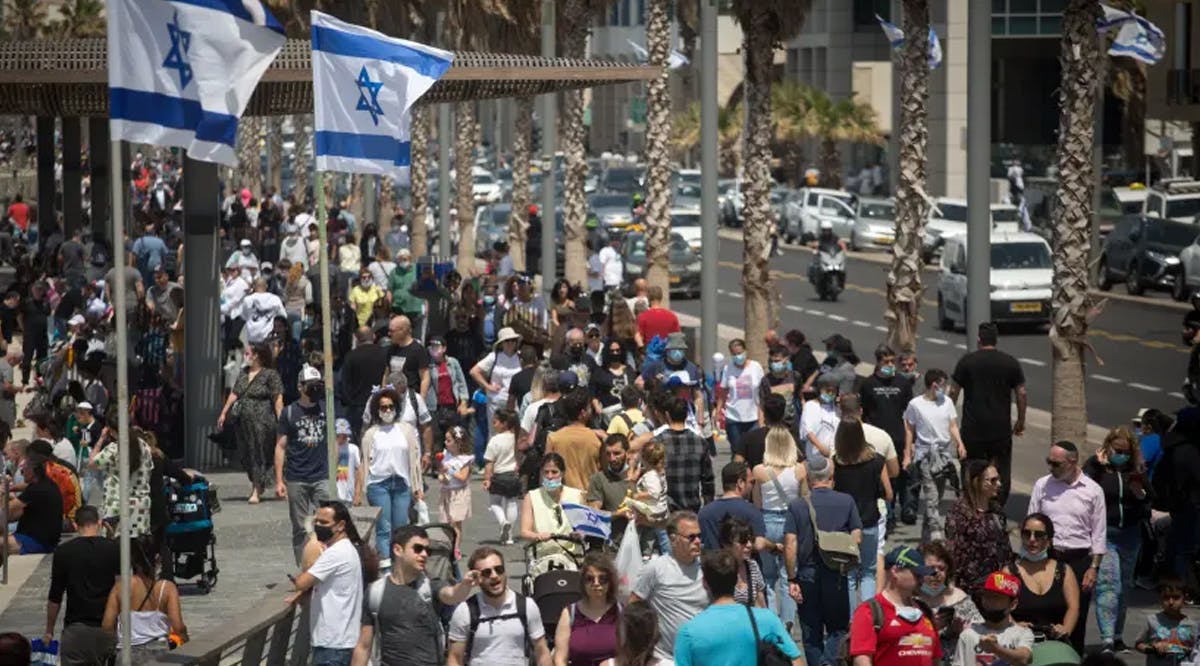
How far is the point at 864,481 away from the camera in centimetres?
1479

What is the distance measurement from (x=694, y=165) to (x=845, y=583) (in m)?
87.6

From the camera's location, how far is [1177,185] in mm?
52156

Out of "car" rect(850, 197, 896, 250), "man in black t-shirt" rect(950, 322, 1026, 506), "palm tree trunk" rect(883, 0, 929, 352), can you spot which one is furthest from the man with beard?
"car" rect(850, 197, 896, 250)

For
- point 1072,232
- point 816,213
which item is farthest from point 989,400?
point 816,213

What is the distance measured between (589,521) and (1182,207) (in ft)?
126

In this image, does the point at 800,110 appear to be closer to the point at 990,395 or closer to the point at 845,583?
the point at 990,395

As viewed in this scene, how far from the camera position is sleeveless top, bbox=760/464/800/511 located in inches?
585

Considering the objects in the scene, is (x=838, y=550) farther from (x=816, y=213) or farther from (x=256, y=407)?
(x=816, y=213)

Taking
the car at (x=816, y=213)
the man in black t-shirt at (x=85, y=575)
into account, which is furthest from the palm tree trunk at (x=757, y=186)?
the car at (x=816, y=213)

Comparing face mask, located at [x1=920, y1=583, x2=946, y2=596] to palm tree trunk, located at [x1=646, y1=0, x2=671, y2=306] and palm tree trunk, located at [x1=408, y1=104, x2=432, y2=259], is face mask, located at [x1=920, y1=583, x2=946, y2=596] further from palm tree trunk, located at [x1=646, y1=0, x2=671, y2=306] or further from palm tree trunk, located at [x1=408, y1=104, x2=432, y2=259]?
palm tree trunk, located at [x1=408, y1=104, x2=432, y2=259]

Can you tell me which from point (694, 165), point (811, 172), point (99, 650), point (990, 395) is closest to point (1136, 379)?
point (990, 395)

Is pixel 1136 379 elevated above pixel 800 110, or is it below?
below

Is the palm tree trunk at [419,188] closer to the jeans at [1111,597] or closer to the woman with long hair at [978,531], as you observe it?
the jeans at [1111,597]

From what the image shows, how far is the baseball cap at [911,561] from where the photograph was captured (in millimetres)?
11203
